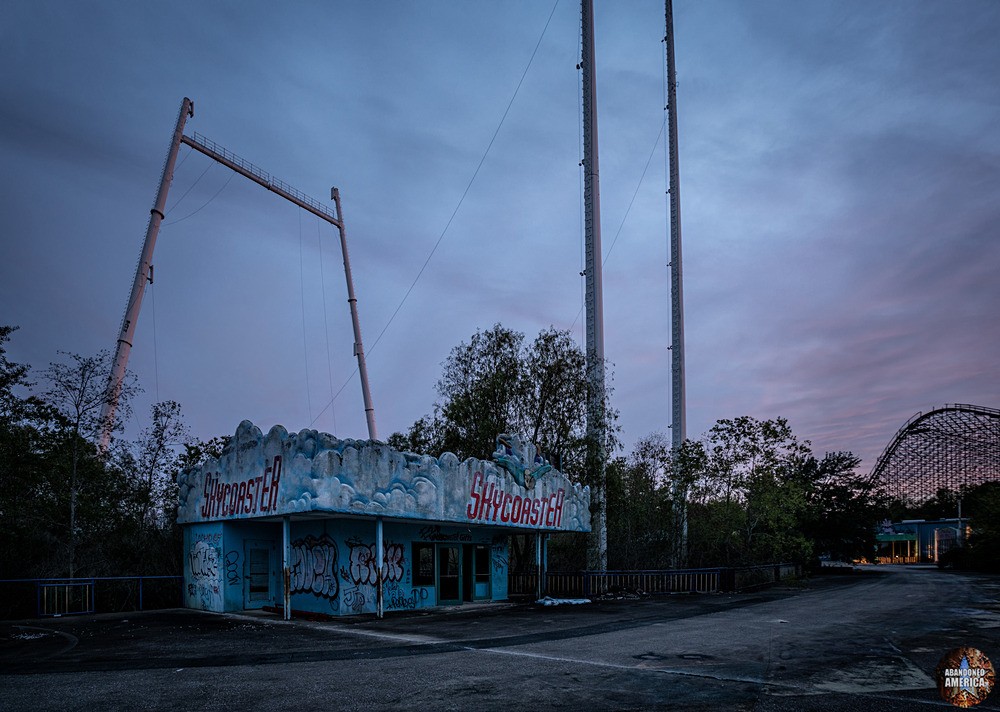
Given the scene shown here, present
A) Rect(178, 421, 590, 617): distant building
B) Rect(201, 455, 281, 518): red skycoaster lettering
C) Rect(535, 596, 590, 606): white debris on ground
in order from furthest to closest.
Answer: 1. Rect(535, 596, 590, 606): white debris on ground
2. Rect(201, 455, 281, 518): red skycoaster lettering
3. Rect(178, 421, 590, 617): distant building

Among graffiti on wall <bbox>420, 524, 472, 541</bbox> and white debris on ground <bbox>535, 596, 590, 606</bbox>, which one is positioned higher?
graffiti on wall <bbox>420, 524, 472, 541</bbox>

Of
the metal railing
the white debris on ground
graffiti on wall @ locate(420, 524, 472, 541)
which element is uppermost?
graffiti on wall @ locate(420, 524, 472, 541)

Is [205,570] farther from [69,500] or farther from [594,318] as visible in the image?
[594,318]

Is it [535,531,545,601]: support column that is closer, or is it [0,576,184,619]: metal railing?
[0,576,184,619]: metal railing

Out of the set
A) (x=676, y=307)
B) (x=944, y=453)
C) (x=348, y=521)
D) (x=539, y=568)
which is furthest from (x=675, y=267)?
(x=944, y=453)

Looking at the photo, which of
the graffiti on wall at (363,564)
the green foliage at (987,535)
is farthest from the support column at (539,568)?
the green foliage at (987,535)

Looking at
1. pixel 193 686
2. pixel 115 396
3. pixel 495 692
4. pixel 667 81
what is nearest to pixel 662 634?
pixel 495 692

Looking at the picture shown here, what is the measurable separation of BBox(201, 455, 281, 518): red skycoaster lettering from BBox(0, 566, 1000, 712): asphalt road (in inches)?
Answer: 121

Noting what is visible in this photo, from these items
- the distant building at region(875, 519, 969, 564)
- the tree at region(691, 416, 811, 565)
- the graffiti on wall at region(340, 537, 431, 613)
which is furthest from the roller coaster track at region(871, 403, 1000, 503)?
the graffiti on wall at region(340, 537, 431, 613)

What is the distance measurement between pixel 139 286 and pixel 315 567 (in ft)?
57.3

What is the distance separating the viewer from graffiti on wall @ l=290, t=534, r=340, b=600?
21.8 m

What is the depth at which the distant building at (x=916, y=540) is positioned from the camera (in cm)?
9112

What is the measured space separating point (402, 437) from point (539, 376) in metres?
9.68

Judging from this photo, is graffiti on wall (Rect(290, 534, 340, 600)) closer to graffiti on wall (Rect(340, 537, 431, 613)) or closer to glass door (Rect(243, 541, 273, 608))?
graffiti on wall (Rect(340, 537, 431, 613))
